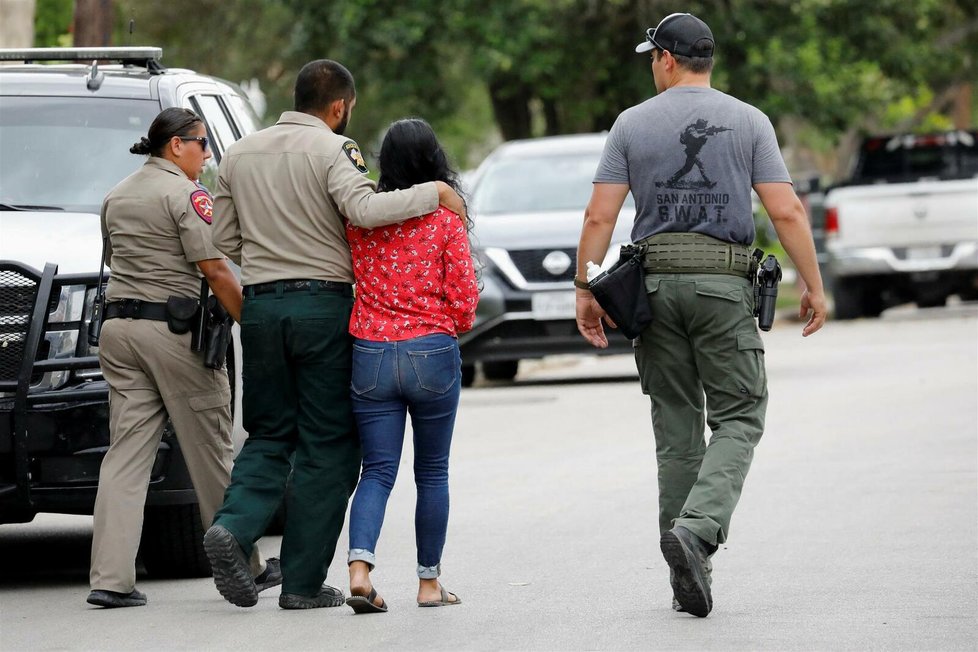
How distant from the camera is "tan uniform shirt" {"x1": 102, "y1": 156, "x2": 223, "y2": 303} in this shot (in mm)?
6840

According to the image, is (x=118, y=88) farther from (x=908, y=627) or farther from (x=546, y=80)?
(x=546, y=80)

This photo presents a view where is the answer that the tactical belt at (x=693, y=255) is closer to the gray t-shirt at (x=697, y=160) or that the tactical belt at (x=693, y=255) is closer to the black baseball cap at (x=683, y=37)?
the gray t-shirt at (x=697, y=160)

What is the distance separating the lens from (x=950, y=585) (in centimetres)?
691

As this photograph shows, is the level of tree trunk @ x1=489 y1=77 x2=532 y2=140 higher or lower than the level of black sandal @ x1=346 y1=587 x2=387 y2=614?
higher

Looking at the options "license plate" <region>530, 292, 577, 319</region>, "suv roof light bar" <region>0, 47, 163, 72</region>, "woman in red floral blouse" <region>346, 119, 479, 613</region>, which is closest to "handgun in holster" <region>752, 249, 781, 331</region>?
"woman in red floral blouse" <region>346, 119, 479, 613</region>

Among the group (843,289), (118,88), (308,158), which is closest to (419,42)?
(843,289)

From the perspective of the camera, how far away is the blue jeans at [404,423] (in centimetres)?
642

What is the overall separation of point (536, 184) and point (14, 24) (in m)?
4.61

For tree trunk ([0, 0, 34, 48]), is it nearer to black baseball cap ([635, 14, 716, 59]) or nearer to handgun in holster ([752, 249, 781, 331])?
black baseball cap ([635, 14, 716, 59])

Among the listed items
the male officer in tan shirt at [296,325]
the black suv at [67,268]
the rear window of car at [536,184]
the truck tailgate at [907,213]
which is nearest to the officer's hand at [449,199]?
the male officer in tan shirt at [296,325]

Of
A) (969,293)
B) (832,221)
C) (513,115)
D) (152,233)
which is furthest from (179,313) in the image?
(513,115)

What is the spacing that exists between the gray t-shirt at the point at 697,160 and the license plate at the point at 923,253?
17.1 metres

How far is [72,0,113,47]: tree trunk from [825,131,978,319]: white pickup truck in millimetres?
11169

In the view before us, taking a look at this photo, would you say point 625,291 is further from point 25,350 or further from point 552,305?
point 552,305
